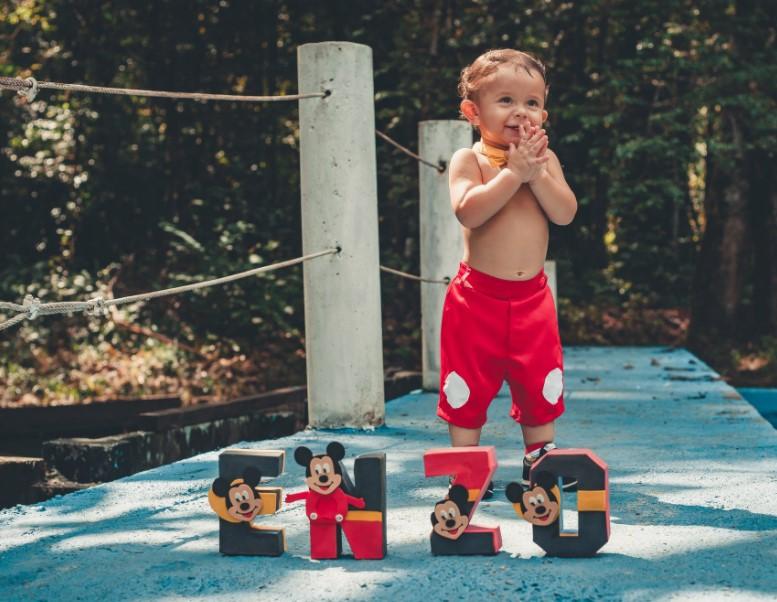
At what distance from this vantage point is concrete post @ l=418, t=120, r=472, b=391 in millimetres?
4801

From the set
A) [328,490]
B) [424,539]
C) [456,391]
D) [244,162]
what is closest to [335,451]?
[328,490]

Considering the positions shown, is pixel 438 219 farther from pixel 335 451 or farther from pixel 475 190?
pixel 335 451

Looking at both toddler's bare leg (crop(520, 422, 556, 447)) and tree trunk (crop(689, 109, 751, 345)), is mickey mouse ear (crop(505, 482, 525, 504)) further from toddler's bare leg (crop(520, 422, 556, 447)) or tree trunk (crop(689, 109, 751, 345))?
tree trunk (crop(689, 109, 751, 345))

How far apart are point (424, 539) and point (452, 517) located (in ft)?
0.64

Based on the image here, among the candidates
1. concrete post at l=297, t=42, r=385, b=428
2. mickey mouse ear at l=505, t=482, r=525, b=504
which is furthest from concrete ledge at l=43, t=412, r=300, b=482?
mickey mouse ear at l=505, t=482, r=525, b=504

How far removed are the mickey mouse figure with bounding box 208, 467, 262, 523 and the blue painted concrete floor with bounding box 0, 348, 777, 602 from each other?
9cm

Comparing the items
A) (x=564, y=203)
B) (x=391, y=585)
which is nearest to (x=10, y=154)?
(x=564, y=203)

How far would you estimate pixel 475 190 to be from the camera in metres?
2.44

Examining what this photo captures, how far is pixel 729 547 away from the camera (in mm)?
1906

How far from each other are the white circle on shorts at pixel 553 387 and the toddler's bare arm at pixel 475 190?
1.41 ft

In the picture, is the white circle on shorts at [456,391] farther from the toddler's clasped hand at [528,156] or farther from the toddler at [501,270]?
the toddler's clasped hand at [528,156]

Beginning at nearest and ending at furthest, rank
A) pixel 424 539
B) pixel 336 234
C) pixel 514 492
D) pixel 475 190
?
1. pixel 514 492
2. pixel 424 539
3. pixel 475 190
4. pixel 336 234

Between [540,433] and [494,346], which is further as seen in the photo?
[540,433]

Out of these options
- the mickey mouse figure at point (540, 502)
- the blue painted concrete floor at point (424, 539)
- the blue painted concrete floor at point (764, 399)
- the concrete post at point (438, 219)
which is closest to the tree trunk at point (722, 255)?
the blue painted concrete floor at point (764, 399)
